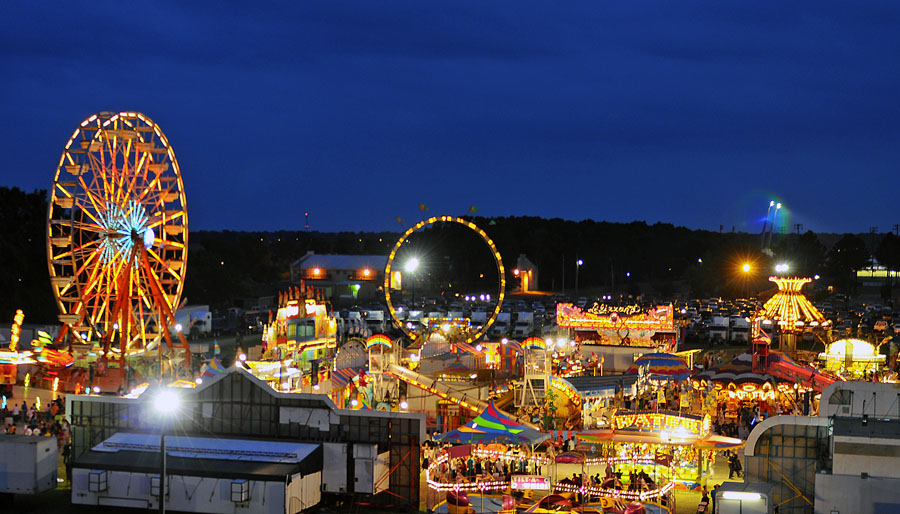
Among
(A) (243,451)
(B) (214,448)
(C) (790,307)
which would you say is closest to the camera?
(A) (243,451)

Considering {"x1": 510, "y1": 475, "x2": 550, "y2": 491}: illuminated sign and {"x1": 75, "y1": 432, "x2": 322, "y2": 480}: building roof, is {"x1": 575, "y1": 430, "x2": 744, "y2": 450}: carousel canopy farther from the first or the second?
{"x1": 75, "y1": 432, "x2": 322, "y2": 480}: building roof

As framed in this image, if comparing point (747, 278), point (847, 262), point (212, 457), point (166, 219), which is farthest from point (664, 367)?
point (847, 262)

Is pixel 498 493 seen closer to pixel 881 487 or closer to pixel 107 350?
pixel 881 487

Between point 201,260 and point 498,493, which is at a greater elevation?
point 201,260

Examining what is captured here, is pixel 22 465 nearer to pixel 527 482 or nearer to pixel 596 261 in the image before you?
pixel 527 482

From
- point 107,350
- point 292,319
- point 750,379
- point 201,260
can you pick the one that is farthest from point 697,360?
point 201,260

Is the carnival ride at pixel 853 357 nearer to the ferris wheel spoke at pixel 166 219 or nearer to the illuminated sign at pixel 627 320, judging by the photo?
the illuminated sign at pixel 627 320

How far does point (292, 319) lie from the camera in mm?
38719

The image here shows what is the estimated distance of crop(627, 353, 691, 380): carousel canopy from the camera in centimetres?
3262

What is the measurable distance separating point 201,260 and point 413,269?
71.2 ft

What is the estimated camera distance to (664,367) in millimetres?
33031

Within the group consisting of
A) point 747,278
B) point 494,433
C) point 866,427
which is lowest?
point 494,433

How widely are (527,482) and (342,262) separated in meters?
71.9

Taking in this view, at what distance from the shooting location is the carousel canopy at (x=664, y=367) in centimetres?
3262
